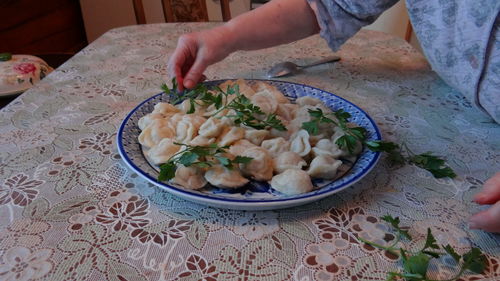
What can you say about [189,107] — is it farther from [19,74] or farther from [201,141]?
[19,74]

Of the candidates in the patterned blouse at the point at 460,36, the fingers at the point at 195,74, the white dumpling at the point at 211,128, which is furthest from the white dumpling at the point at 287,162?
the patterned blouse at the point at 460,36

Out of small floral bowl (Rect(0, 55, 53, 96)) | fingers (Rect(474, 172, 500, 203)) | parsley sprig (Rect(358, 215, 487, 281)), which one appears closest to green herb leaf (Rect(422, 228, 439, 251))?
parsley sprig (Rect(358, 215, 487, 281))

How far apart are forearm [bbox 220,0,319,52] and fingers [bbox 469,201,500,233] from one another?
2.15 feet

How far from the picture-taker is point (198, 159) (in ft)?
2.03

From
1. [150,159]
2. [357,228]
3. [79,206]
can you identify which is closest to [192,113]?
[150,159]

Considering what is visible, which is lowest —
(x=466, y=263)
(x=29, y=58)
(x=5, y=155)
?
(x=466, y=263)

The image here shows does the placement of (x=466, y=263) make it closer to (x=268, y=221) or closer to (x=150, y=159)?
(x=268, y=221)

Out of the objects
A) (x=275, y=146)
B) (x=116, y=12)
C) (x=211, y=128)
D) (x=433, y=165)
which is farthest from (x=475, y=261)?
(x=116, y=12)

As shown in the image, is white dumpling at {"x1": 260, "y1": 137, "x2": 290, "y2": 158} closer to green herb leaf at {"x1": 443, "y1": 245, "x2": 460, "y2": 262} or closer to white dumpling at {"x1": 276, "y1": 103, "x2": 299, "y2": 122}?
white dumpling at {"x1": 276, "y1": 103, "x2": 299, "y2": 122}

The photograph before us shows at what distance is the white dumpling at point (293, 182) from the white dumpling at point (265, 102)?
0.58ft

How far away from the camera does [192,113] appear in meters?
0.78

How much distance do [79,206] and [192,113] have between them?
271 mm

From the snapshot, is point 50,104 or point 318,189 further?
point 50,104

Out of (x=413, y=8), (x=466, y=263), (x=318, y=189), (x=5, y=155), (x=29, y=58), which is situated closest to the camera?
(x=466, y=263)
